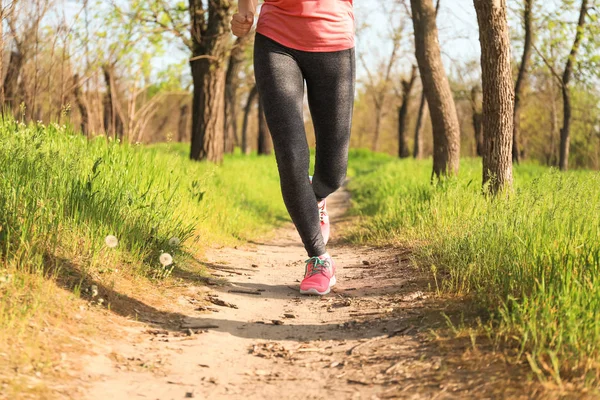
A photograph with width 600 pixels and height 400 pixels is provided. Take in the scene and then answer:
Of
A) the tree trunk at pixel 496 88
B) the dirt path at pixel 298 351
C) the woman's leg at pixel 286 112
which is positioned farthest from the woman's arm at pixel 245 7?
the tree trunk at pixel 496 88

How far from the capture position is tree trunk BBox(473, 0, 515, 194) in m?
5.42

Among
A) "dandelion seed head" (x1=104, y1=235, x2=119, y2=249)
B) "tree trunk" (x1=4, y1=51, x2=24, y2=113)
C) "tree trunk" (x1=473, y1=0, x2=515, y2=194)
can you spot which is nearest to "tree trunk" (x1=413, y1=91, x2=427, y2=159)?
"tree trunk" (x1=4, y1=51, x2=24, y2=113)

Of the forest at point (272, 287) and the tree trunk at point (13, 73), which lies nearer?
the forest at point (272, 287)

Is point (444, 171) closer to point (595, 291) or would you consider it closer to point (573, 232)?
point (573, 232)

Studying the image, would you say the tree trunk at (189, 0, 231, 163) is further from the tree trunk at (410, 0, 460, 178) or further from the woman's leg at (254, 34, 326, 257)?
the woman's leg at (254, 34, 326, 257)

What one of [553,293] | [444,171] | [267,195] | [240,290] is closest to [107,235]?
[240,290]

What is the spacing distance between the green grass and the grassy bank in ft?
5.69

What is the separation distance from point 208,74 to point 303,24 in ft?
24.5

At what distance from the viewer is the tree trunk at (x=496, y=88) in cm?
542

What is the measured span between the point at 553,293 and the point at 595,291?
8.6 inches

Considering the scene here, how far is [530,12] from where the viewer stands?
15398mm

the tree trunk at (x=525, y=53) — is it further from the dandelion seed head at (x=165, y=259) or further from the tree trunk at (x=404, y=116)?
the dandelion seed head at (x=165, y=259)

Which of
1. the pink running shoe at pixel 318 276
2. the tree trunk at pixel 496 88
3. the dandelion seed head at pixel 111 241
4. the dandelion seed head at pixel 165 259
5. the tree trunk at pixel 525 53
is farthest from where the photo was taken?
the tree trunk at pixel 525 53

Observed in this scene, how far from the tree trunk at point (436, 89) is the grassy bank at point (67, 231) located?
4.01 meters
